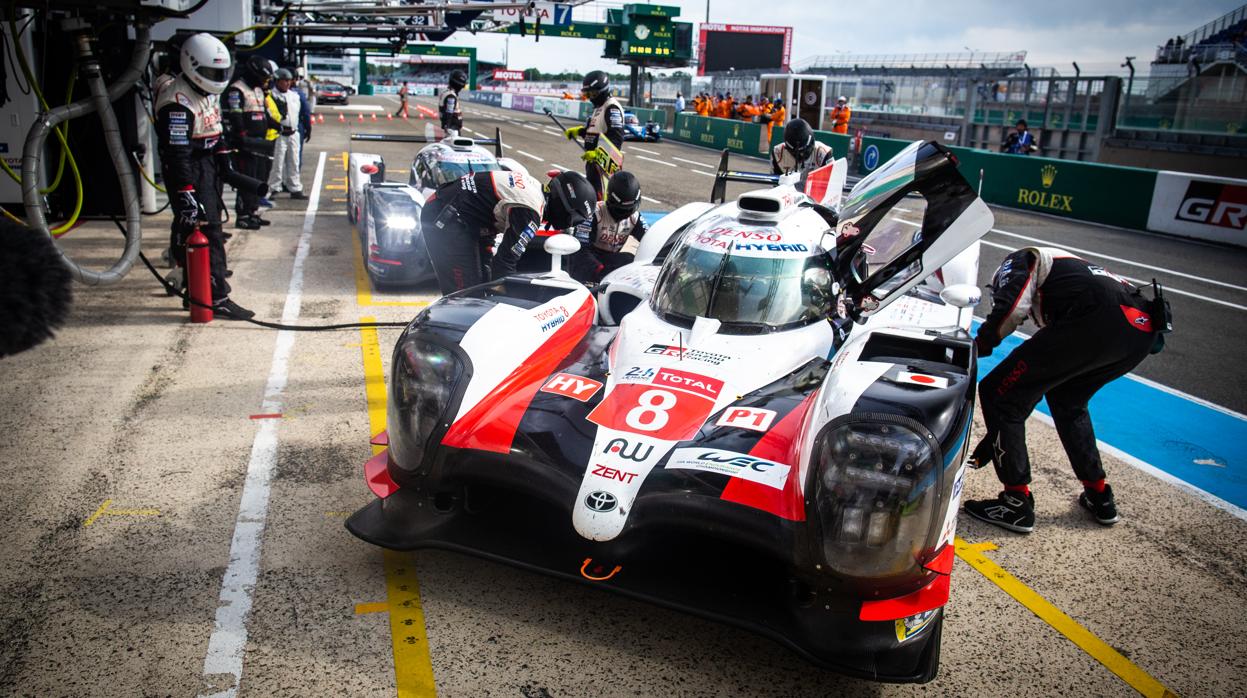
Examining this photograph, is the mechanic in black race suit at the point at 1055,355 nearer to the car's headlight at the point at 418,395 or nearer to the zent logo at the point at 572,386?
the zent logo at the point at 572,386

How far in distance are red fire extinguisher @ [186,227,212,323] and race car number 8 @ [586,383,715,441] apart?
4740 millimetres

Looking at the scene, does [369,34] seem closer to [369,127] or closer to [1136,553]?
[369,127]

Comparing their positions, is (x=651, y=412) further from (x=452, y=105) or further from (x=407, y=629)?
(x=452, y=105)

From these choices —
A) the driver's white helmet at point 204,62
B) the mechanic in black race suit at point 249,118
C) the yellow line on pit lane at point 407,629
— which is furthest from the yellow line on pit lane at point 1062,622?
the mechanic in black race suit at point 249,118

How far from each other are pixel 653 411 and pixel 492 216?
118 inches

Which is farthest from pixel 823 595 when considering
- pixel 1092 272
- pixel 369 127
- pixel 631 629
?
pixel 369 127

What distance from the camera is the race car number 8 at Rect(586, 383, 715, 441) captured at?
3.56 m

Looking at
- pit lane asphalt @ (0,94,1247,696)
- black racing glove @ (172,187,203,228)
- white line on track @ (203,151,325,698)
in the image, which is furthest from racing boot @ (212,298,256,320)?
pit lane asphalt @ (0,94,1247,696)

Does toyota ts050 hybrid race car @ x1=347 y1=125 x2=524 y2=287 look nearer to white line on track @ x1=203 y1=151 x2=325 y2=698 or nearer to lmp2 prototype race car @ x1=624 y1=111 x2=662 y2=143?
lmp2 prototype race car @ x1=624 y1=111 x2=662 y2=143

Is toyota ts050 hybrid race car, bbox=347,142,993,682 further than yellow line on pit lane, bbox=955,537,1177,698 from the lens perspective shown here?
No

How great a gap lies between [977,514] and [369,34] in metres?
20.5

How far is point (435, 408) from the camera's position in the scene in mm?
3602

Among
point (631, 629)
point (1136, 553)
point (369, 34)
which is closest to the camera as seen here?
point (631, 629)

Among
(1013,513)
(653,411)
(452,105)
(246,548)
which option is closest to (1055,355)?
(1013,513)
